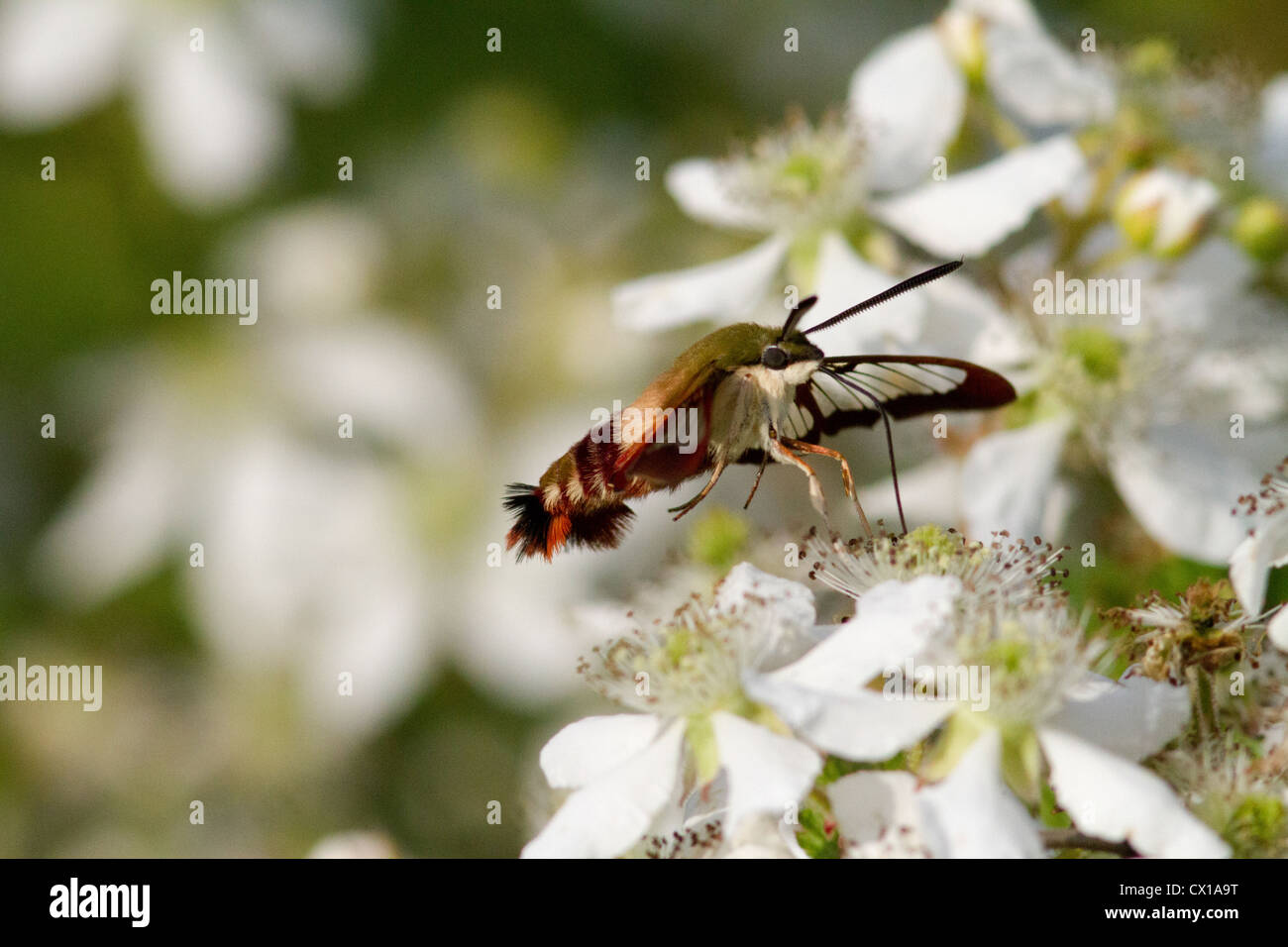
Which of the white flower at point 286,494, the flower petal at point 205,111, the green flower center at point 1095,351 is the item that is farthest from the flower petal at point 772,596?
the flower petal at point 205,111

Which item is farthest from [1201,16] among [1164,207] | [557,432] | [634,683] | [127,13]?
[634,683]

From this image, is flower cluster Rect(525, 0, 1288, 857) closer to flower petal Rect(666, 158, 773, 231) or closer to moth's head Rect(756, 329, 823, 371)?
flower petal Rect(666, 158, 773, 231)

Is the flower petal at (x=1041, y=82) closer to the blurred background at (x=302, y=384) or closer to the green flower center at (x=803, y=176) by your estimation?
the green flower center at (x=803, y=176)

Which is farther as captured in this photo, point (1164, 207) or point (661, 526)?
point (661, 526)

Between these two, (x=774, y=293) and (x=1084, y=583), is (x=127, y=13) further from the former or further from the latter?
(x=1084, y=583)

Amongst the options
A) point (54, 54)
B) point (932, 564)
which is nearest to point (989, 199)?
point (932, 564)
